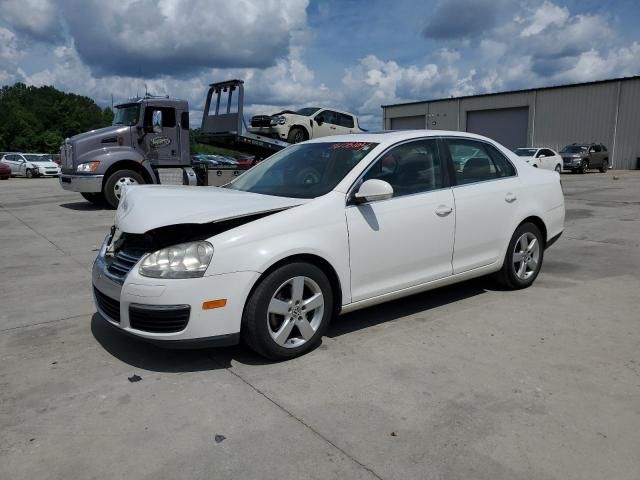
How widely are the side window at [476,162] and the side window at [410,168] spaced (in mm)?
229

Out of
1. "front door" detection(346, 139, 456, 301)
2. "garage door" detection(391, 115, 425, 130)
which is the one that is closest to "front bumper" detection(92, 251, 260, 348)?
"front door" detection(346, 139, 456, 301)

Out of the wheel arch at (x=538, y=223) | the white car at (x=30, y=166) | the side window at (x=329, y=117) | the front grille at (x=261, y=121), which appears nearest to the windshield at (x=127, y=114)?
the front grille at (x=261, y=121)

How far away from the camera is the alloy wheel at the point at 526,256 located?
5.33 metres

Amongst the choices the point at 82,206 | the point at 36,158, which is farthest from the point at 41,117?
the point at 82,206

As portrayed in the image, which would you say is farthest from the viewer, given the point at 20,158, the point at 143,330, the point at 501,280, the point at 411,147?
the point at 20,158

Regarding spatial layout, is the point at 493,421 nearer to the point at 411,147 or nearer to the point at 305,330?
the point at 305,330

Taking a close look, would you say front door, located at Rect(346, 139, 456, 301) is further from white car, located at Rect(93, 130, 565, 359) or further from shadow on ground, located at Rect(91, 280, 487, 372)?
shadow on ground, located at Rect(91, 280, 487, 372)

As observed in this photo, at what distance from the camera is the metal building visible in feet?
121

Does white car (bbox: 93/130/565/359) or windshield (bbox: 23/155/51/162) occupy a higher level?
windshield (bbox: 23/155/51/162)

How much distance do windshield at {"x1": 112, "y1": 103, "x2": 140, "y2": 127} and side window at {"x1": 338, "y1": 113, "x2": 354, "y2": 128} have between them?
600 centimetres

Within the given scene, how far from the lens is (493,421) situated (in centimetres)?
295

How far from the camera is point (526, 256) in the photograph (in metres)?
5.43

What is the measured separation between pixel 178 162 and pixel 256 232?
33.3ft

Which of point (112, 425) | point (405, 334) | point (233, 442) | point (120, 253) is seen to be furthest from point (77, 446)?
point (405, 334)
